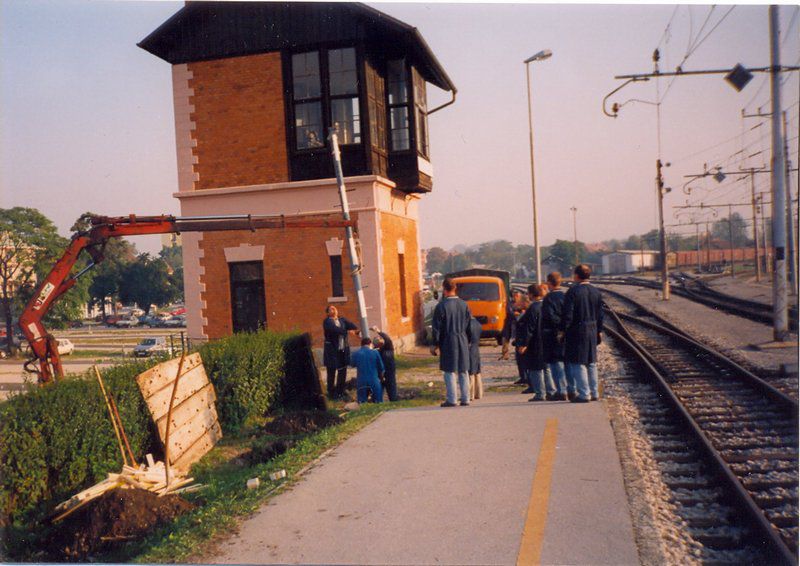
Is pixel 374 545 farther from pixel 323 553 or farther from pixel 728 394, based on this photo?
pixel 728 394

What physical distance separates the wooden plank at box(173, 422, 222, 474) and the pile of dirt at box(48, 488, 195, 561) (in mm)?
1917

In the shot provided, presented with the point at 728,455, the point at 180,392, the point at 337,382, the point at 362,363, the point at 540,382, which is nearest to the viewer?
the point at 728,455

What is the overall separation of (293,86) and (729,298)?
2372cm

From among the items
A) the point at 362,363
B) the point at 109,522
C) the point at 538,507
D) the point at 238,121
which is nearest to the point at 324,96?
the point at 238,121

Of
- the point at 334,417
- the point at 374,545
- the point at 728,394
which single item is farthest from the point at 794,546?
the point at 334,417

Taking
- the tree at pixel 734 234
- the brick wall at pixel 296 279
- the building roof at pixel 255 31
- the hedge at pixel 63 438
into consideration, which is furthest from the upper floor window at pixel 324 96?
the tree at pixel 734 234

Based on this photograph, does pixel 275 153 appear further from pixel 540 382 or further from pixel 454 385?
pixel 540 382

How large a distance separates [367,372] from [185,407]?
3.84 meters

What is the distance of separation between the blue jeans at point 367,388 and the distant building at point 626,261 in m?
87.1

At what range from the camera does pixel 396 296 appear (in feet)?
67.4

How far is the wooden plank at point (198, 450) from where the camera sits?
8359 millimetres

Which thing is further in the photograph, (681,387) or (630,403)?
(681,387)

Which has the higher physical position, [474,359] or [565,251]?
[565,251]

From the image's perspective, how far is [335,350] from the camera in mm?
13328
